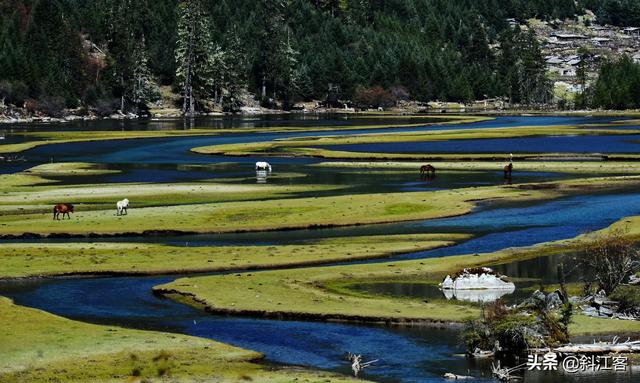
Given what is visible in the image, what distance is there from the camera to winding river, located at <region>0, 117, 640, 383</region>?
37.2 m

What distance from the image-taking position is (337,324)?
42688mm

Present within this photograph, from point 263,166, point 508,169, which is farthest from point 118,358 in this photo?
point 263,166

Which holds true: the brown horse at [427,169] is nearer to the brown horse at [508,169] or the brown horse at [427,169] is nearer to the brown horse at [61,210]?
the brown horse at [508,169]

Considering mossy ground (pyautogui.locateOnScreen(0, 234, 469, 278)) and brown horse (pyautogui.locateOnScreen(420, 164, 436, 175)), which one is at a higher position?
brown horse (pyautogui.locateOnScreen(420, 164, 436, 175))

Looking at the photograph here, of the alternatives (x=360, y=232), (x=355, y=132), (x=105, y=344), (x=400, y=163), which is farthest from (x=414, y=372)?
(x=355, y=132)

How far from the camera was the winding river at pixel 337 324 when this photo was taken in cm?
3719

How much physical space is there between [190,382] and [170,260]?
24.1 metres

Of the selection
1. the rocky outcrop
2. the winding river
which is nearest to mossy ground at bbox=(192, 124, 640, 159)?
the winding river

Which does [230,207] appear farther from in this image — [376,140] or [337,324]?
[376,140]

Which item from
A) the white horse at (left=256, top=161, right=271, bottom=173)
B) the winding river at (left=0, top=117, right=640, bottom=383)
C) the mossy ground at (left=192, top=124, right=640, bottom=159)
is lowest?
the winding river at (left=0, top=117, right=640, bottom=383)

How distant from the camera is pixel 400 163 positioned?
12088 cm

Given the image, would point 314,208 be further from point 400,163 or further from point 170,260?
point 400,163

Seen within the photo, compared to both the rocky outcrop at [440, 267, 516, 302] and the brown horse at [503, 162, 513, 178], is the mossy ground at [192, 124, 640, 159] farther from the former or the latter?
the rocky outcrop at [440, 267, 516, 302]

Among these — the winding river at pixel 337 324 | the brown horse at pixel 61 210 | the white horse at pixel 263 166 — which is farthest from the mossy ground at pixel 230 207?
the white horse at pixel 263 166
